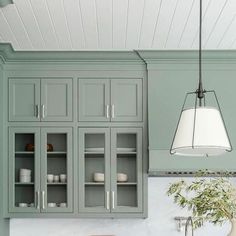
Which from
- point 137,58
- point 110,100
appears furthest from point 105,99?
point 137,58

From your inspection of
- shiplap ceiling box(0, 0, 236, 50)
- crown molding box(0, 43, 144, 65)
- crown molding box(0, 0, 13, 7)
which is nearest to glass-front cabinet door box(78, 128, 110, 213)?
crown molding box(0, 43, 144, 65)

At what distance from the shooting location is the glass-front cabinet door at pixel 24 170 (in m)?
4.75

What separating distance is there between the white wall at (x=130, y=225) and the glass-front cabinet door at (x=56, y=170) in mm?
309

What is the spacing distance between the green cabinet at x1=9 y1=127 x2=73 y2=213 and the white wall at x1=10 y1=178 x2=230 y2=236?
30cm

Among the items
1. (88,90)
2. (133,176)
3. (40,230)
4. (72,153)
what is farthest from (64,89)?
(40,230)

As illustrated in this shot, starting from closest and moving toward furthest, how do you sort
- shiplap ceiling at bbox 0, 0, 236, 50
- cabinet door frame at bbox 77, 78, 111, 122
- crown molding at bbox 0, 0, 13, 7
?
crown molding at bbox 0, 0, 13, 7 → shiplap ceiling at bbox 0, 0, 236, 50 → cabinet door frame at bbox 77, 78, 111, 122

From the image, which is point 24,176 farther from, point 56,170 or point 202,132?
point 202,132

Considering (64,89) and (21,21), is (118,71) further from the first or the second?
(21,21)

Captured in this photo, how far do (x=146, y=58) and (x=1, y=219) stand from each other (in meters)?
1.77

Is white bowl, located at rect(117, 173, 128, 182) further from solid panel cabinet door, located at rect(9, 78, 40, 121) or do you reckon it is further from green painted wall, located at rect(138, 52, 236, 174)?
solid panel cabinet door, located at rect(9, 78, 40, 121)

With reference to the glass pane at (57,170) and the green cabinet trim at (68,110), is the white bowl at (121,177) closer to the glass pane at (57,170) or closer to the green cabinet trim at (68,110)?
the green cabinet trim at (68,110)

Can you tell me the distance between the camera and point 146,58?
189 inches

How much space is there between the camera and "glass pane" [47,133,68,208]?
15.7 feet

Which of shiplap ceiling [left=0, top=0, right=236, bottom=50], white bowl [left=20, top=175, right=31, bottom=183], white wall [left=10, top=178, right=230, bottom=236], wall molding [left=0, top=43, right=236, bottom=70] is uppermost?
shiplap ceiling [left=0, top=0, right=236, bottom=50]
